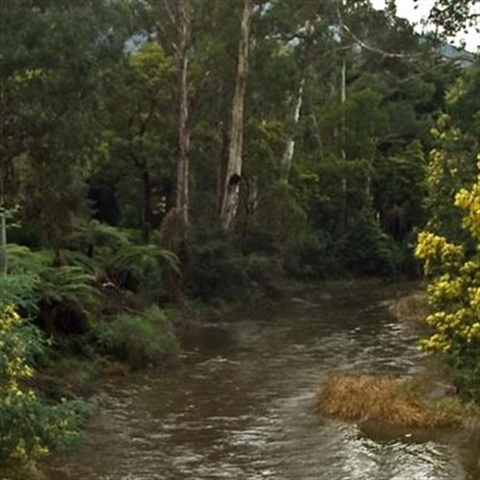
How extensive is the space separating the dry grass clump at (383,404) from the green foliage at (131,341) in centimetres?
472

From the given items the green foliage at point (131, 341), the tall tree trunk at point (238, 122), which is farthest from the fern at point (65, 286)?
the tall tree trunk at point (238, 122)

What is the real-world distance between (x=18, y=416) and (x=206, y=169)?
26.5m

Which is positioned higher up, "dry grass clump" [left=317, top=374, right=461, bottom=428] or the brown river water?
"dry grass clump" [left=317, top=374, right=461, bottom=428]

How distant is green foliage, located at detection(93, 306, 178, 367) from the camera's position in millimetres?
20641

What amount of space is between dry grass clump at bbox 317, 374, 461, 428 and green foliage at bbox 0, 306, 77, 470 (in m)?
5.89

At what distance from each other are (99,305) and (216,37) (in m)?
14.0

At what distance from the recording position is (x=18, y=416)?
10.3 m

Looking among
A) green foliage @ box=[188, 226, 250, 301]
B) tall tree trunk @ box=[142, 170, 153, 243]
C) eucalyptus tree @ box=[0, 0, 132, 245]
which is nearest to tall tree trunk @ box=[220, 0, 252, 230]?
green foliage @ box=[188, 226, 250, 301]

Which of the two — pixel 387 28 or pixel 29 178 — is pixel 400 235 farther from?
pixel 29 178

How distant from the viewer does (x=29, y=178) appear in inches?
896

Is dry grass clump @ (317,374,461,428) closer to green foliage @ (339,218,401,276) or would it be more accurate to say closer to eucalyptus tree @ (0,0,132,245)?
eucalyptus tree @ (0,0,132,245)

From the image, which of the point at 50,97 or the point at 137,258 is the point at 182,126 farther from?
the point at 50,97

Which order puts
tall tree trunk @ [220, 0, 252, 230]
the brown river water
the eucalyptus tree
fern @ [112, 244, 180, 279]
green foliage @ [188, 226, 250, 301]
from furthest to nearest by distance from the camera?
1. tall tree trunk @ [220, 0, 252, 230]
2. green foliage @ [188, 226, 250, 301]
3. fern @ [112, 244, 180, 279]
4. the eucalyptus tree
5. the brown river water

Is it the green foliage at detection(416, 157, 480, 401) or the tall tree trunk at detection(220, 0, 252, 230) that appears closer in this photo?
the green foliage at detection(416, 157, 480, 401)
